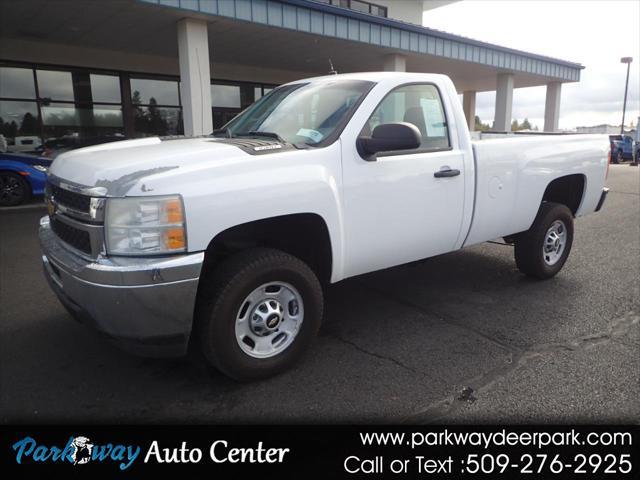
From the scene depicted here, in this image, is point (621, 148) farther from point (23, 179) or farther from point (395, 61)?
point (23, 179)

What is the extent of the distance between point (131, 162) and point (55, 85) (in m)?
12.9

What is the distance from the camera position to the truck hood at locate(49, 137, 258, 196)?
2693 mm

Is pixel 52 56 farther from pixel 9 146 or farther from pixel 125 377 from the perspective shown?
pixel 125 377

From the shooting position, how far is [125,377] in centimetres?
330

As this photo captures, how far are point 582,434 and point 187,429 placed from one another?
2175mm

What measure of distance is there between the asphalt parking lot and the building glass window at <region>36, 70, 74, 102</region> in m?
10.1

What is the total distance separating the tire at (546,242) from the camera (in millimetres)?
5004

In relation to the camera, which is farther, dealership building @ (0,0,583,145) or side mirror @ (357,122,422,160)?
dealership building @ (0,0,583,145)

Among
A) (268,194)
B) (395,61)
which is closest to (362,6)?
(395,61)

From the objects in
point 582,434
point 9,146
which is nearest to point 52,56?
point 9,146

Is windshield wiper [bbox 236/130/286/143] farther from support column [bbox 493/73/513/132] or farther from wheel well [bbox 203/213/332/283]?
support column [bbox 493/73/513/132]

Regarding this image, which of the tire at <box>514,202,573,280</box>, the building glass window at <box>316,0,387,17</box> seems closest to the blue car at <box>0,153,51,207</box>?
the tire at <box>514,202,573,280</box>

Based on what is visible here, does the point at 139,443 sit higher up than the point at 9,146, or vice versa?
the point at 9,146

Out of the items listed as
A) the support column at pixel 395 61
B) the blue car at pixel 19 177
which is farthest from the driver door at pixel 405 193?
the support column at pixel 395 61
